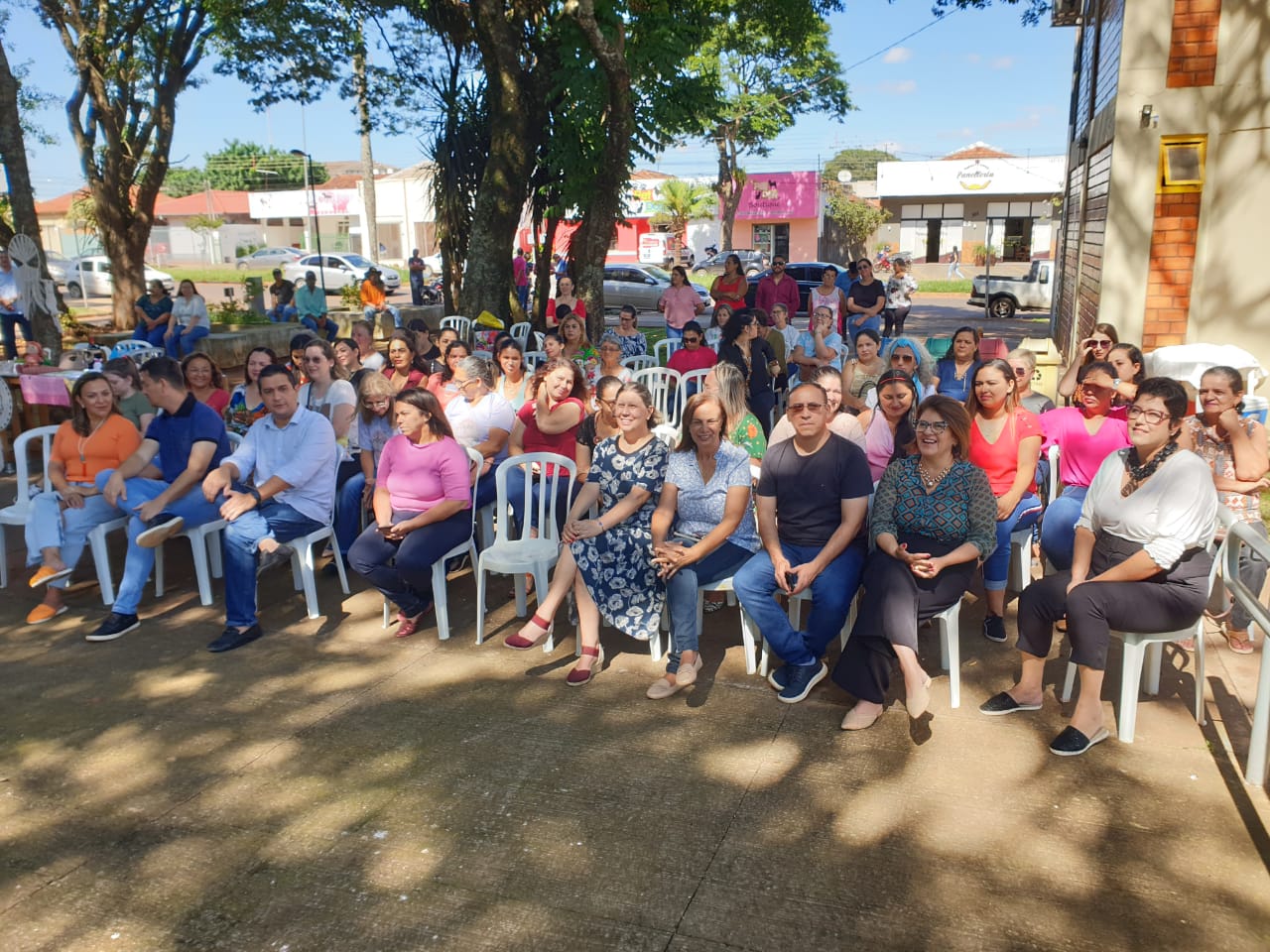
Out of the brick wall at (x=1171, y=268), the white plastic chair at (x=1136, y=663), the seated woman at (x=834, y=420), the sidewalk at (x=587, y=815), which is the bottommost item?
the sidewalk at (x=587, y=815)

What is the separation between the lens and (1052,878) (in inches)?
121

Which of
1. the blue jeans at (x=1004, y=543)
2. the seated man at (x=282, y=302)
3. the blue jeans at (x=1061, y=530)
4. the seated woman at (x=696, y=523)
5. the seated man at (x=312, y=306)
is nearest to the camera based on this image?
the seated woman at (x=696, y=523)

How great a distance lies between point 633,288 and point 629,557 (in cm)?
2315

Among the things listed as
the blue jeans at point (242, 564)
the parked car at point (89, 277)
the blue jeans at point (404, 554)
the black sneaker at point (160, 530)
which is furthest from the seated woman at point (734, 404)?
the parked car at point (89, 277)

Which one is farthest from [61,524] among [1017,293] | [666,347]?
[1017,293]

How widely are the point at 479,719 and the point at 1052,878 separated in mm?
2308

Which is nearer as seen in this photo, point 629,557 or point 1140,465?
point 1140,465

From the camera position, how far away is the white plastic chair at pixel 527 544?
497cm

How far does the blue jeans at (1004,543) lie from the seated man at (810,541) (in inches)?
31.5

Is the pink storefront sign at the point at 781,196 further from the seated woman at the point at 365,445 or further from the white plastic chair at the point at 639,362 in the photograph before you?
the seated woman at the point at 365,445

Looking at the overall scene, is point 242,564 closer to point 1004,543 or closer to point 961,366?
point 1004,543

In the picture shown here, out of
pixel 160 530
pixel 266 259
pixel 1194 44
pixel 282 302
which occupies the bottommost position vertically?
pixel 160 530

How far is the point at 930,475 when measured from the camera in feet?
14.1

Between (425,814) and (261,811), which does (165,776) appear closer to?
(261,811)
